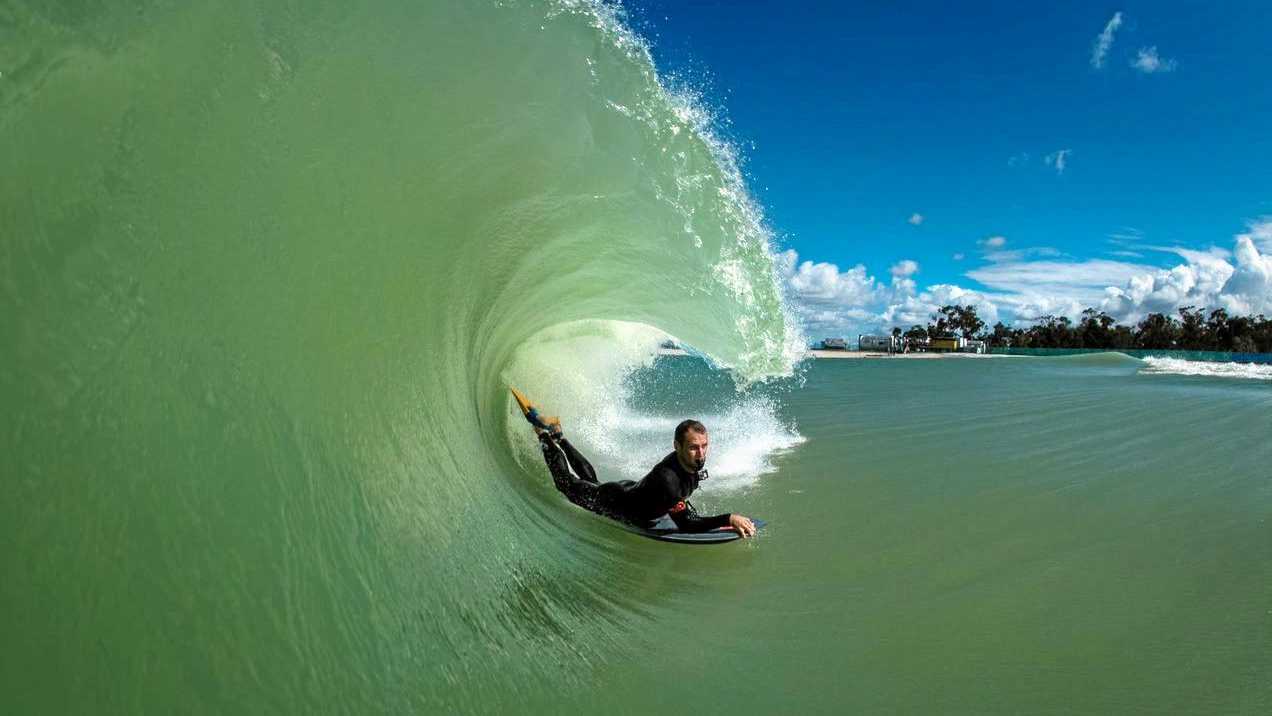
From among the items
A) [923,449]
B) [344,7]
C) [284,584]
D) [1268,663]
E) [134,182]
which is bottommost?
[1268,663]

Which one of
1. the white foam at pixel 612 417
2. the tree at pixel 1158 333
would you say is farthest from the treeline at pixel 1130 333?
the white foam at pixel 612 417

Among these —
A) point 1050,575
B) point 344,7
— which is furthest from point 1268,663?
point 344,7

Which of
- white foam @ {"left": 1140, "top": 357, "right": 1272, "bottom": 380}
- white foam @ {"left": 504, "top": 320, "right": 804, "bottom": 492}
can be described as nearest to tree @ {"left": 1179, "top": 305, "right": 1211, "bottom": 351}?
white foam @ {"left": 1140, "top": 357, "right": 1272, "bottom": 380}

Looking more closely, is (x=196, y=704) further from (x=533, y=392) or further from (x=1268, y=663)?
(x=533, y=392)

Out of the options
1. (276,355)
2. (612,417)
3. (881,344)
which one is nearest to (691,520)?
(276,355)

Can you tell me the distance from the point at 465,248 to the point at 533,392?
5.26 m

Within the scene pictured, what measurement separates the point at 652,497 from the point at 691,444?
0.62 metres

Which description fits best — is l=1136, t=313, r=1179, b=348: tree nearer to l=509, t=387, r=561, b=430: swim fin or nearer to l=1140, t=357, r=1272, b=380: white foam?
l=1140, t=357, r=1272, b=380: white foam

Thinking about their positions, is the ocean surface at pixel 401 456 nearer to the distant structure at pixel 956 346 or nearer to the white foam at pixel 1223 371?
the white foam at pixel 1223 371

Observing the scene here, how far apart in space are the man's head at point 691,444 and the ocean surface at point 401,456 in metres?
0.78

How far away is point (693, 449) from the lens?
537 cm

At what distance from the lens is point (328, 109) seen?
367cm

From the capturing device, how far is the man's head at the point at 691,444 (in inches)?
211

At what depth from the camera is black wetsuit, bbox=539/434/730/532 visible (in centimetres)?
557
